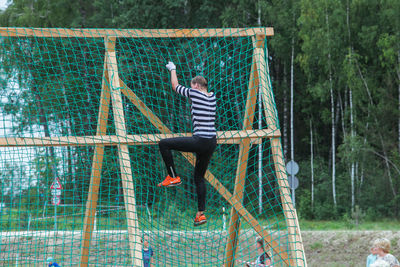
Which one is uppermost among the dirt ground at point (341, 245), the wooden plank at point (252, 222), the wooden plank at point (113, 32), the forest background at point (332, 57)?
the forest background at point (332, 57)

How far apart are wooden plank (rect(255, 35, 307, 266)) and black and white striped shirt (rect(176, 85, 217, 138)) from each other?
717 millimetres

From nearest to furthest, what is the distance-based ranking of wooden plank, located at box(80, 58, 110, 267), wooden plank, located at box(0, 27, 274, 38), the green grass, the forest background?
wooden plank, located at box(0, 27, 274, 38) → wooden plank, located at box(80, 58, 110, 267) → the green grass → the forest background

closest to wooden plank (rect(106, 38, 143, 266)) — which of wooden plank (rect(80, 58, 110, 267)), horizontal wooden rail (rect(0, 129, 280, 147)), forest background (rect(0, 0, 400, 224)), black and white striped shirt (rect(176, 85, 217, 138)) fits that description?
horizontal wooden rail (rect(0, 129, 280, 147))

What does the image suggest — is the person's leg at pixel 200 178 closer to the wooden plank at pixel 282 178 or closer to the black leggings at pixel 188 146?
the black leggings at pixel 188 146

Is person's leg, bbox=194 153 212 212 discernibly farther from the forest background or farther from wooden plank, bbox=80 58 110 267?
the forest background

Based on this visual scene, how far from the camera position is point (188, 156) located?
7.45 m

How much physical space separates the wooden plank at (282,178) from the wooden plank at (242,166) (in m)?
0.35

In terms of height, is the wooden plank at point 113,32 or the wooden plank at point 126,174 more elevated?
the wooden plank at point 113,32

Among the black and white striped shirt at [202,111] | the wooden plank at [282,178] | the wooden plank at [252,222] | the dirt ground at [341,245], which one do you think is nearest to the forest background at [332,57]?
the dirt ground at [341,245]

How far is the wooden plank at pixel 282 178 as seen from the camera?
6.40m

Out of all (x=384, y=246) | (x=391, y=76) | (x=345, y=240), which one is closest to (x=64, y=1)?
(x=391, y=76)

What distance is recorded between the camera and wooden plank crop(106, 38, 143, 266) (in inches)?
240

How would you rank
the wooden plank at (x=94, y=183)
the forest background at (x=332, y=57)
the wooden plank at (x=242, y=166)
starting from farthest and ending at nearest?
1. the forest background at (x=332, y=57)
2. the wooden plank at (x=242, y=166)
3. the wooden plank at (x=94, y=183)

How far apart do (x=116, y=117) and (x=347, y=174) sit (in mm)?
19964
